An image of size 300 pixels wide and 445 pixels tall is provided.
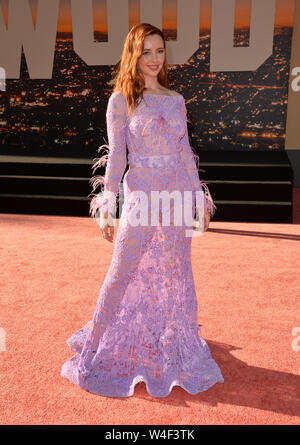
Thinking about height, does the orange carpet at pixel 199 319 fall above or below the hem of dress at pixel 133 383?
below

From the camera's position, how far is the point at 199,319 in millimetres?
2908

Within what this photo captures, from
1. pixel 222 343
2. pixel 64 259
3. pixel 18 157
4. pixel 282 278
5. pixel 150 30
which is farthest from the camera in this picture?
pixel 18 157

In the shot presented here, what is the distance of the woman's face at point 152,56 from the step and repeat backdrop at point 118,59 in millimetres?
4521

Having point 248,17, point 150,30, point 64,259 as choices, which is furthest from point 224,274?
point 248,17

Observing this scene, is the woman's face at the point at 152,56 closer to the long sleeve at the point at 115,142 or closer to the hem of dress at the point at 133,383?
the long sleeve at the point at 115,142

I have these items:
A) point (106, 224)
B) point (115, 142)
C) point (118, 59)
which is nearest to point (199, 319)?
point (106, 224)

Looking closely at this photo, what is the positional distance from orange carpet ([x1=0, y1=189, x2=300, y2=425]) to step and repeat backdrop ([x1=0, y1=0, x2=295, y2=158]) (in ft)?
7.56

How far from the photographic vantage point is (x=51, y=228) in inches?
201

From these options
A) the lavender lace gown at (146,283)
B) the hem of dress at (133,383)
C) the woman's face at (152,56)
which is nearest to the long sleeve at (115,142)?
the lavender lace gown at (146,283)

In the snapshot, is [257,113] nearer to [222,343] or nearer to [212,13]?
[212,13]

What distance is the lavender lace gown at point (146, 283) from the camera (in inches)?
80.7

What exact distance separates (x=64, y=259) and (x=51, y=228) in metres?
1.13

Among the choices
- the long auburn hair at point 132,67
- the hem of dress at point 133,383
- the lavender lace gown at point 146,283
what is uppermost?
the long auburn hair at point 132,67

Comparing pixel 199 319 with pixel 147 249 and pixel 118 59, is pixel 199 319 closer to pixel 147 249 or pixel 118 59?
pixel 147 249
